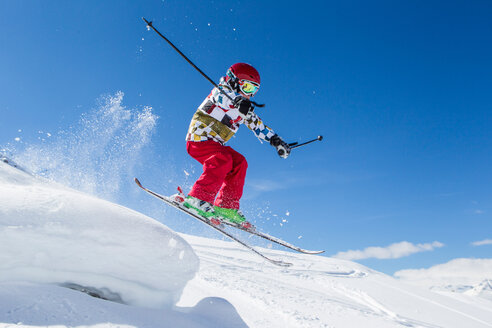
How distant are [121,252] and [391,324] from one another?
333 cm

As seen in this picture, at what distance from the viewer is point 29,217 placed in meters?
2.33

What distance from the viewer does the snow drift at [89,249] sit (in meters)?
2.28

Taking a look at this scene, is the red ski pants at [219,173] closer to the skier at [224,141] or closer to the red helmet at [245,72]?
the skier at [224,141]

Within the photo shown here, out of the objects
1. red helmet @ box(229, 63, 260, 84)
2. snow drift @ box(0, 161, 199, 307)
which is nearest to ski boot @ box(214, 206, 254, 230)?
snow drift @ box(0, 161, 199, 307)

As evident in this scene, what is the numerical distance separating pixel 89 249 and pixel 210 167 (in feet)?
7.12

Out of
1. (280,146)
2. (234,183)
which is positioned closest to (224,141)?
(234,183)

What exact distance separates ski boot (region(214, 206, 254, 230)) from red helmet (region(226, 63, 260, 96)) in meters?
1.77

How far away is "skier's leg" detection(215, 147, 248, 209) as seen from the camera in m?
4.83

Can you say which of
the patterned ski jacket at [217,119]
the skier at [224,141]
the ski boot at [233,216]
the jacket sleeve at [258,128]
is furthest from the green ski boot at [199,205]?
the jacket sleeve at [258,128]

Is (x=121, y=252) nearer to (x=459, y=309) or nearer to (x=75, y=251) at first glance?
(x=75, y=251)

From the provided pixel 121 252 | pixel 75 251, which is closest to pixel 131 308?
pixel 121 252

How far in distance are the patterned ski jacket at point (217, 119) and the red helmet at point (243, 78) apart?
0.13m

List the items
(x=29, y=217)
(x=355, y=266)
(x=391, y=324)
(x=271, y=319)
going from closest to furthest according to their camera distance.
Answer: (x=29, y=217) < (x=271, y=319) < (x=391, y=324) < (x=355, y=266)

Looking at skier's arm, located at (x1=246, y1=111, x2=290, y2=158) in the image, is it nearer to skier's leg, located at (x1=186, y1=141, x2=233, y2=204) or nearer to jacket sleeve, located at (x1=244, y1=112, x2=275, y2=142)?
jacket sleeve, located at (x1=244, y1=112, x2=275, y2=142)
